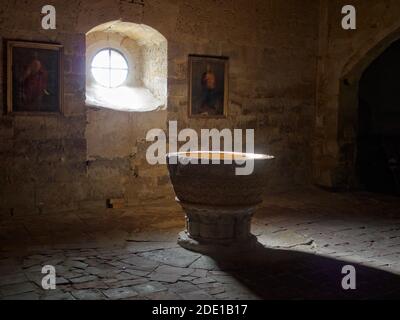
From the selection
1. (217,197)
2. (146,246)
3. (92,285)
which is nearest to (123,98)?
(146,246)

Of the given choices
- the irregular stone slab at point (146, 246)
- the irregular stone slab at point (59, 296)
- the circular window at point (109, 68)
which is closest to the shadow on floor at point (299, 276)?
the irregular stone slab at point (146, 246)

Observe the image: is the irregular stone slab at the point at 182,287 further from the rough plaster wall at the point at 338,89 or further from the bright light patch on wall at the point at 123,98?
the rough plaster wall at the point at 338,89

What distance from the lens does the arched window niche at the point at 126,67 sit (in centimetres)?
613

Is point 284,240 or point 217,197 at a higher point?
point 217,197

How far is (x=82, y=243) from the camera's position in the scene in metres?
4.22

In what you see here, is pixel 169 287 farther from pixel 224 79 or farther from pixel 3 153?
pixel 224 79

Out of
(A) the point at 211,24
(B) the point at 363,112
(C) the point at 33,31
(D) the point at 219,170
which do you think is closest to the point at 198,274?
(D) the point at 219,170

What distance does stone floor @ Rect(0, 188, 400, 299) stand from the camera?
123 inches

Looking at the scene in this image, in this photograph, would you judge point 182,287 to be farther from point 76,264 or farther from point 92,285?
point 76,264

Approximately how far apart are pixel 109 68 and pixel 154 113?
3.15 feet

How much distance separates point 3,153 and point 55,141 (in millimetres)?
575

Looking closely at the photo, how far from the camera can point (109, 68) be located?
21.2ft

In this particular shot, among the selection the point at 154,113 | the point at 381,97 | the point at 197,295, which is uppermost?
the point at 381,97
